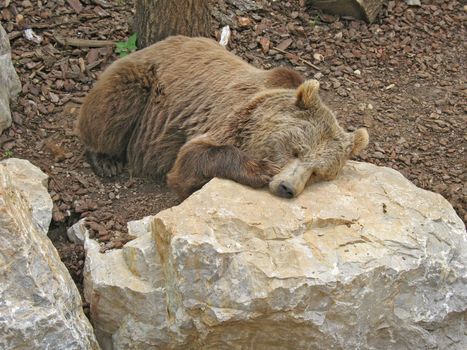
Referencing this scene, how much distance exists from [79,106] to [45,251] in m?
2.93

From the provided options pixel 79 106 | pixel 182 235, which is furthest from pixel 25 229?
pixel 79 106

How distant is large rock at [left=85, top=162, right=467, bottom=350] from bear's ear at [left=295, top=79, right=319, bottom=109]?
82 cm

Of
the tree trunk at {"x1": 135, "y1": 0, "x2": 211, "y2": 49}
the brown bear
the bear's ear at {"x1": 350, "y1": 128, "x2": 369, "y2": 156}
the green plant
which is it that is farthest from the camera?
the green plant

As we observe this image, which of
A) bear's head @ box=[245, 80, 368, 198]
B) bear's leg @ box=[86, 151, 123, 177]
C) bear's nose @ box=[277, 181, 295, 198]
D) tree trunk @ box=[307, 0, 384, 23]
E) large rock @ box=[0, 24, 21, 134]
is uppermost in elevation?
tree trunk @ box=[307, 0, 384, 23]

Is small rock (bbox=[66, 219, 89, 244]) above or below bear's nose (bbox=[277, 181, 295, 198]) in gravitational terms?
below

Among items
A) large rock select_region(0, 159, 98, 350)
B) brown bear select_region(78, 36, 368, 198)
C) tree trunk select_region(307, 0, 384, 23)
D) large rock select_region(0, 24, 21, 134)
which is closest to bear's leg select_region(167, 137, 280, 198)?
brown bear select_region(78, 36, 368, 198)

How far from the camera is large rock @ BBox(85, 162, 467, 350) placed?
463 centimetres

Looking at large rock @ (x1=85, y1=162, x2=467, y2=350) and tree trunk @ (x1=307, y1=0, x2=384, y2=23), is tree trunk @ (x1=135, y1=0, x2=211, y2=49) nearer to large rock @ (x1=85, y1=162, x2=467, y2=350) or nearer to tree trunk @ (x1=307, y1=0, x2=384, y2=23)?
tree trunk @ (x1=307, y1=0, x2=384, y2=23)

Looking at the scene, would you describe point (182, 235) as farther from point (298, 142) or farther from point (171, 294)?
point (298, 142)

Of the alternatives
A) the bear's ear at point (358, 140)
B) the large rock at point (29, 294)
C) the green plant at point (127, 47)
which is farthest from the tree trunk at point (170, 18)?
the large rock at point (29, 294)

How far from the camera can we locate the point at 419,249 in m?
4.98

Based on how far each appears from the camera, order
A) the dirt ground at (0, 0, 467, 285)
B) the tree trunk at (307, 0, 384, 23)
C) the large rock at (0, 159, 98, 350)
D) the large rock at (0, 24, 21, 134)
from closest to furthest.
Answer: the large rock at (0, 159, 98, 350), the dirt ground at (0, 0, 467, 285), the large rock at (0, 24, 21, 134), the tree trunk at (307, 0, 384, 23)

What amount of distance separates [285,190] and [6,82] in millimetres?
3108

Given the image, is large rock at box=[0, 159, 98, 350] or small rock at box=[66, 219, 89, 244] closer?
large rock at box=[0, 159, 98, 350]
